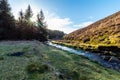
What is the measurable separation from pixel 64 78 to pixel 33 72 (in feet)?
13.7

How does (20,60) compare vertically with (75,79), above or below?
above

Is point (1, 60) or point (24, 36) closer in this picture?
point (1, 60)

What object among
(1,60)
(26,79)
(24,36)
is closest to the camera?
(26,79)

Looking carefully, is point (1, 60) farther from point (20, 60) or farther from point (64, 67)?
point (64, 67)

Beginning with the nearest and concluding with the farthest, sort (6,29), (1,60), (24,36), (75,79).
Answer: (75,79) < (1,60) < (6,29) < (24,36)

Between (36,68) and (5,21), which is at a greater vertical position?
(5,21)

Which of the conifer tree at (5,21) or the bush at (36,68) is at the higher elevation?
the conifer tree at (5,21)

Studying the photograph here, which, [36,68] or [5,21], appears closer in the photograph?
[36,68]

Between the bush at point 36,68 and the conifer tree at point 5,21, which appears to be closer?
the bush at point 36,68

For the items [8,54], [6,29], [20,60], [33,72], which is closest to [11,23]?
[6,29]

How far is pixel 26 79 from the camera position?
25.1m

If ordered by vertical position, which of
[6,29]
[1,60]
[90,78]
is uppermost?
[6,29]

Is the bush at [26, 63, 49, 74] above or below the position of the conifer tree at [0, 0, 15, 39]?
below

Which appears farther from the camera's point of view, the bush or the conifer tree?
the conifer tree
